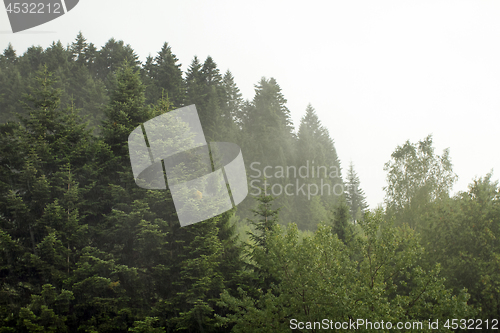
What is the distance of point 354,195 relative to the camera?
61.0m

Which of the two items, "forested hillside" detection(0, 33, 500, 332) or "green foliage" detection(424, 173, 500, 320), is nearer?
"forested hillside" detection(0, 33, 500, 332)

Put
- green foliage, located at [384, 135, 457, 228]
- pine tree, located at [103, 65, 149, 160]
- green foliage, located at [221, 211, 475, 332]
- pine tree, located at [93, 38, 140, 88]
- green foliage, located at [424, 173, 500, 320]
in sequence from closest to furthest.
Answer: green foliage, located at [221, 211, 475, 332], green foliage, located at [424, 173, 500, 320], pine tree, located at [103, 65, 149, 160], green foliage, located at [384, 135, 457, 228], pine tree, located at [93, 38, 140, 88]

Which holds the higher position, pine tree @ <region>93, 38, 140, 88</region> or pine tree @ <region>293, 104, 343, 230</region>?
pine tree @ <region>93, 38, 140, 88</region>

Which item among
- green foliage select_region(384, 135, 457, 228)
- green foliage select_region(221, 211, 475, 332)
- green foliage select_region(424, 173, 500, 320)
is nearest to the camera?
green foliage select_region(221, 211, 475, 332)

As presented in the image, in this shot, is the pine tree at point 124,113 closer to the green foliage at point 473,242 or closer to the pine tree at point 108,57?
the green foliage at point 473,242

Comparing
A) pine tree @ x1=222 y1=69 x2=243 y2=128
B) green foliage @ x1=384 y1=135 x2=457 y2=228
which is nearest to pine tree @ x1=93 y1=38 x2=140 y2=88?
pine tree @ x1=222 y1=69 x2=243 y2=128

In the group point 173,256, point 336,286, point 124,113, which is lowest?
point 336,286

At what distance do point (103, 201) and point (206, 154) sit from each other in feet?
23.9

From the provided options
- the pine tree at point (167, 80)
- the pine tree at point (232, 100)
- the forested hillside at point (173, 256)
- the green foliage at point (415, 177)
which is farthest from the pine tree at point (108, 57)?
the green foliage at point (415, 177)

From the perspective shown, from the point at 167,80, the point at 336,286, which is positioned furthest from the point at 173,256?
the point at 167,80

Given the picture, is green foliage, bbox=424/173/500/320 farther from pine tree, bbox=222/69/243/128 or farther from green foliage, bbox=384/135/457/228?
pine tree, bbox=222/69/243/128

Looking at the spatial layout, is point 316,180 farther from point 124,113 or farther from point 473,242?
point 124,113

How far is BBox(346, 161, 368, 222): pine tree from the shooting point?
5989 cm

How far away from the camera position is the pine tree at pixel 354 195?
59.9 metres
